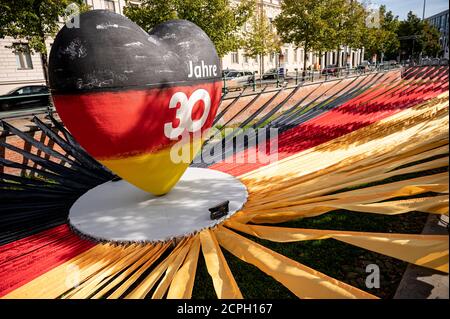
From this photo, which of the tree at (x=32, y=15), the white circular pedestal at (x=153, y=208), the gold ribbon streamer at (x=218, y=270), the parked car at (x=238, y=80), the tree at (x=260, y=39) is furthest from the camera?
the tree at (x=260, y=39)

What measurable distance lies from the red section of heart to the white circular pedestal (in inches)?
38.1

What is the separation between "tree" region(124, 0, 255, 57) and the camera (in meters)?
18.3

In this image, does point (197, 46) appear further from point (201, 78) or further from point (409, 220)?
point (409, 220)

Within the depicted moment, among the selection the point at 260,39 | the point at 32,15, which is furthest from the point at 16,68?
the point at 260,39

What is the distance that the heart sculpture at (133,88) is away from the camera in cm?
372

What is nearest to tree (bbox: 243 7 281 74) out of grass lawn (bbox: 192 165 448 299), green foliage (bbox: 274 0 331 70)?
green foliage (bbox: 274 0 331 70)

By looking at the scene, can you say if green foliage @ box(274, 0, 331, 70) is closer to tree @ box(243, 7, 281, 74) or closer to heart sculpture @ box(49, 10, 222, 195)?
tree @ box(243, 7, 281, 74)

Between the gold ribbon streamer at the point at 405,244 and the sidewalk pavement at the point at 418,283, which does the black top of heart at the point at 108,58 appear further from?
the sidewalk pavement at the point at 418,283

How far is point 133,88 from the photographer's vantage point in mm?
3854

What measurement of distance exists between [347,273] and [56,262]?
358 centimetres

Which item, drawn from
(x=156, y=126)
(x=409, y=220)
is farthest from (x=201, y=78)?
(x=409, y=220)

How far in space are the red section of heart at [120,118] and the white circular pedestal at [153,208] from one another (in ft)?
3.17

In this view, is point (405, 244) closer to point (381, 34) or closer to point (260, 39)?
point (260, 39)

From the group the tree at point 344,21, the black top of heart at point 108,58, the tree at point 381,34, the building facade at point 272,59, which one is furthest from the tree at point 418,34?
the black top of heart at point 108,58
